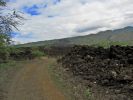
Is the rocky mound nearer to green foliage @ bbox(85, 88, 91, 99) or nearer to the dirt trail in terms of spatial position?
green foliage @ bbox(85, 88, 91, 99)

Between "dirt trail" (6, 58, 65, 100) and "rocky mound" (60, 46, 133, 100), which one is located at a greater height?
"rocky mound" (60, 46, 133, 100)

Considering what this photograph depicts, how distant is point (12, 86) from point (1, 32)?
4.11 meters

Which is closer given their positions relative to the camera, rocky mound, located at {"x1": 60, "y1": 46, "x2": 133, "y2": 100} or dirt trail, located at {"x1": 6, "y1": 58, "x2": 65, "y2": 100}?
dirt trail, located at {"x1": 6, "y1": 58, "x2": 65, "y2": 100}

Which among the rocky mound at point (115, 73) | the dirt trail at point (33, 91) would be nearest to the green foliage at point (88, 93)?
the rocky mound at point (115, 73)

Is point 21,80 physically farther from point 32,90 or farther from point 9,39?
point 32,90

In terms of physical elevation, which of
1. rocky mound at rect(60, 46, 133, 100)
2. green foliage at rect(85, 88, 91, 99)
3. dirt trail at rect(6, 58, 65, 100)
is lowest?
dirt trail at rect(6, 58, 65, 100)

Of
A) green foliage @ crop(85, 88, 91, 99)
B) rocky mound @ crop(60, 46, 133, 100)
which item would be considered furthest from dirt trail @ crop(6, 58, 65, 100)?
rocky mound @ crop(60, 46, 133, 100)

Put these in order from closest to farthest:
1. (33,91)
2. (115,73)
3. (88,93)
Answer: (88,93) < (33,91) < (115,73)

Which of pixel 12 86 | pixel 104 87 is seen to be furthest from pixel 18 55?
pixel 104 87

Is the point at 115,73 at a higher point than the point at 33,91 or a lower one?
higher

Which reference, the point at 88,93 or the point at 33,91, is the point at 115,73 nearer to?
the point at 88,93

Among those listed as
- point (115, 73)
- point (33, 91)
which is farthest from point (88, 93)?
point (115, 73)

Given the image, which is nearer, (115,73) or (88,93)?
(88,93)

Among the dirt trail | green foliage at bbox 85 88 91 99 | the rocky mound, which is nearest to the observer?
green foliage at bbox 85 88 91 99
